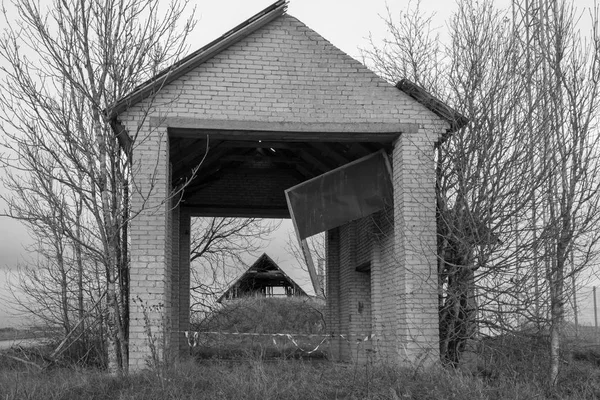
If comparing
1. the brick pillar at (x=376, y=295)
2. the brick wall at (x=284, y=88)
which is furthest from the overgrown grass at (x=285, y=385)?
the brick wall at (x=284, y=88)

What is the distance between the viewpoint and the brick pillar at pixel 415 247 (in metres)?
11.6

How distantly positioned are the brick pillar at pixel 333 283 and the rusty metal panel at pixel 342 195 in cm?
552

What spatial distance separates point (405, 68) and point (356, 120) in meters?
6.87

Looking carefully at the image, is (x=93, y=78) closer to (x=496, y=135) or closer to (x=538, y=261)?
(x=496, y=135)

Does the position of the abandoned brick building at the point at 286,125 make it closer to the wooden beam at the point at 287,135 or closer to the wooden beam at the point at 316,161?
the wooden beam at the point at 287,135

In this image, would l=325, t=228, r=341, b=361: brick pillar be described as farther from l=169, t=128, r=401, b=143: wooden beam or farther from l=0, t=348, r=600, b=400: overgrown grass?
l=0, t=348, r=600, b=400: overgrown grass

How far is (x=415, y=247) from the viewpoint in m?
12.0

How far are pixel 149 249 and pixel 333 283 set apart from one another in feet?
27.1

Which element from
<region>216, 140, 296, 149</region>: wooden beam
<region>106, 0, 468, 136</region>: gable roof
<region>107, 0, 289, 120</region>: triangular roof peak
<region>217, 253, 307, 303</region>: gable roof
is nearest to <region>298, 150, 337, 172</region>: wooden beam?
<region>216, 140, 296, 149</region>: wooden beam

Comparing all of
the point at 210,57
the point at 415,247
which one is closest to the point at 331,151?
the point at 415,247

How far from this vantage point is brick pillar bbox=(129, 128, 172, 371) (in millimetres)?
10984

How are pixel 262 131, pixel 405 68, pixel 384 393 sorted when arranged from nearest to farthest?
1. pixel 384 393
2. pixel 262 131
3. pixel 405 68

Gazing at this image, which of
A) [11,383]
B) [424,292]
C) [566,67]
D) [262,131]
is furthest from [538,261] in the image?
[11,383]

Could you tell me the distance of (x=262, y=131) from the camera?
1201cm
